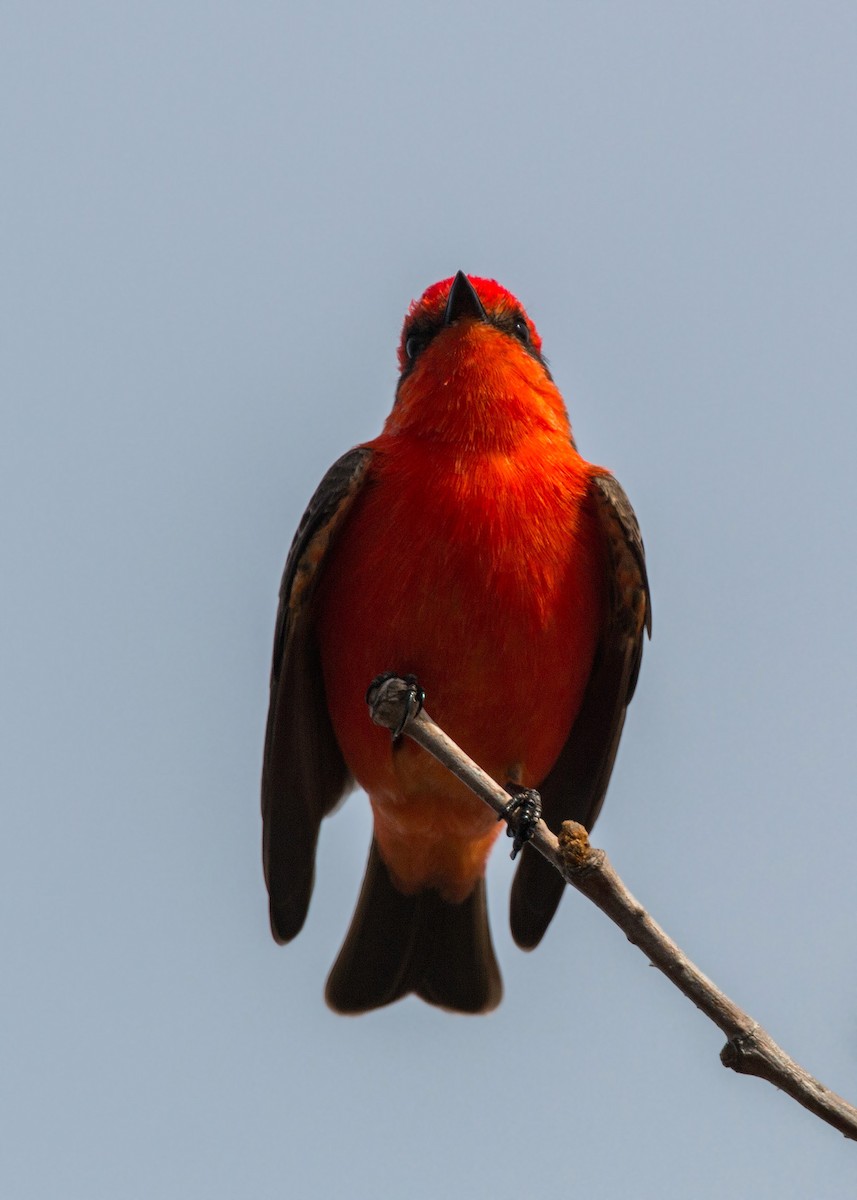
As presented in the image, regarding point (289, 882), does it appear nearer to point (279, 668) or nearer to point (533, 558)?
point (279, 668)

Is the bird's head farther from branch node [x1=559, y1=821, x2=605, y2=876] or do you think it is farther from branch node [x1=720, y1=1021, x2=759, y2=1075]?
branch node [x1=720, y1=1021, x2=759, y2=1075]

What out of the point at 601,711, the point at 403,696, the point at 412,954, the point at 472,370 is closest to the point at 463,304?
the point at 472,370

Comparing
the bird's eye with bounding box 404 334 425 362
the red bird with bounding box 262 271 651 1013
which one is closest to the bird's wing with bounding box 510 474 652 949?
the red bird with bounding box 262 271 651 1013

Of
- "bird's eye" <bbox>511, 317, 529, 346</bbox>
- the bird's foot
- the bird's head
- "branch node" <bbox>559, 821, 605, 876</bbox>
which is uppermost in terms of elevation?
"bird's eye" <bbox>511, 317, 529, 346</bbox>

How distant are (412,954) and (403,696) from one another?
93.4 inches

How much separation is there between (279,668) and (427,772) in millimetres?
804

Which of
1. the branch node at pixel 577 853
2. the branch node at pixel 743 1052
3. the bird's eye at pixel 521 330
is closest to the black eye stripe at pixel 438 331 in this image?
the bird's eye at pixel 521 330

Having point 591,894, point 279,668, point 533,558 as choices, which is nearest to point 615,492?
point 533,558

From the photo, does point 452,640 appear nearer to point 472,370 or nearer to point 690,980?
point 472,370

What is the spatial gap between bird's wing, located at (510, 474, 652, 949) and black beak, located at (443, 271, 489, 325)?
3.42 feet

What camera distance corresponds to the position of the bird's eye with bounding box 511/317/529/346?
6.95 m

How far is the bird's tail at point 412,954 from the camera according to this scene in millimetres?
7043

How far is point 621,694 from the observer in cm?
649

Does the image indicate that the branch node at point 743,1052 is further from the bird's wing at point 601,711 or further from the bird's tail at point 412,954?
the bird's tail at point 412,954
